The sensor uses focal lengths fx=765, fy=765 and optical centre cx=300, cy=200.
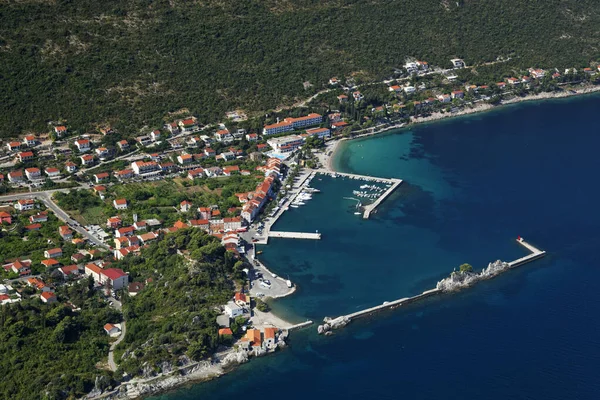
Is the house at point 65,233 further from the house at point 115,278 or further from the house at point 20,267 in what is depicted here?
the house at point 115,278

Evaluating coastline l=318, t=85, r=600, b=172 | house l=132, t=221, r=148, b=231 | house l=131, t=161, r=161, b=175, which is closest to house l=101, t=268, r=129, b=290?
house l=132, t=221, r=148, b=231

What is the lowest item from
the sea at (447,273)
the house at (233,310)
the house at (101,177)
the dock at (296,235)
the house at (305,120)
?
the sea at (447,273)

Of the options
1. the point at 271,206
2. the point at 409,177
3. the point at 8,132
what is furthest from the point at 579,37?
the point at 8,132

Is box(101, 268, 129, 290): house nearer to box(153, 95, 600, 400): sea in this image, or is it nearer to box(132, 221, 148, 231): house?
box(132, 221, 148, 231): house

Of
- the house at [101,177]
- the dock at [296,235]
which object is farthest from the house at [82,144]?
the dock at [296,235]

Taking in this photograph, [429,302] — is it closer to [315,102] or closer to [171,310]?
[171,310]
